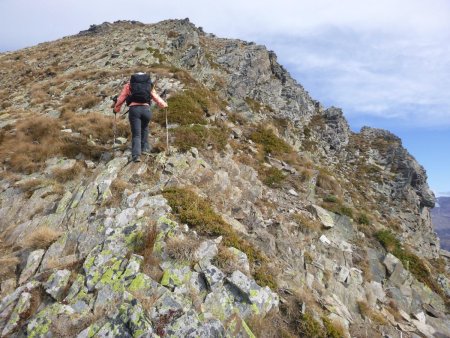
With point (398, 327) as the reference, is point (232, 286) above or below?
above

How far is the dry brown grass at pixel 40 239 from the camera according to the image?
8.77m

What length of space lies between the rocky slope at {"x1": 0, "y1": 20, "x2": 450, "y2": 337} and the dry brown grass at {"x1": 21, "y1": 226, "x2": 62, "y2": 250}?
0.10ft

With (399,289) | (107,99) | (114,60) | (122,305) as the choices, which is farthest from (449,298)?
(114,60)

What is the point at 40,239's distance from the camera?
8.84 m

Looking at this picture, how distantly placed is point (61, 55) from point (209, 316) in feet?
139

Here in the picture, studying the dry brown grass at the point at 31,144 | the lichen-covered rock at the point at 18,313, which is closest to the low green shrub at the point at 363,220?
the lichen-covered rock at the point at 18,313

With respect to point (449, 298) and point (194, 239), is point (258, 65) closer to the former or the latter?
point (449, 298)

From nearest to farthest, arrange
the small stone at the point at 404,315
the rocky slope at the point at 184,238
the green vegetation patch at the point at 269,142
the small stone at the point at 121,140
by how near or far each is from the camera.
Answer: the rocky slope at the point at 184,238, the small stone at the point at 404,315, the small stone at the point at 121,140, the green vegetation patch at the point at 269,142

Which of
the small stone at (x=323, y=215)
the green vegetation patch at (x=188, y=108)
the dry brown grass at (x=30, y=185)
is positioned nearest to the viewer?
the dry brown grass at (x=30, y=185)

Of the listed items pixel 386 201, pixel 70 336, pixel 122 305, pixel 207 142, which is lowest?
pixel 386 201

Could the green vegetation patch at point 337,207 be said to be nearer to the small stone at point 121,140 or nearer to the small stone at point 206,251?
the small stone at point 206,251

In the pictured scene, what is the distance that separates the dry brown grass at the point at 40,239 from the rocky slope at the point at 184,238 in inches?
1.2

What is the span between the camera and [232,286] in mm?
7227

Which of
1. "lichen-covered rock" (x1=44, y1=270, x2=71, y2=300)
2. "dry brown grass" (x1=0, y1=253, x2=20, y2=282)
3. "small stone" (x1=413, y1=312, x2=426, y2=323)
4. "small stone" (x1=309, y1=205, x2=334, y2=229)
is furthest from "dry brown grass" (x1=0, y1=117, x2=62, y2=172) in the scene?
"small stone" (x1=413, y1=312, x2=426, y2=323)
